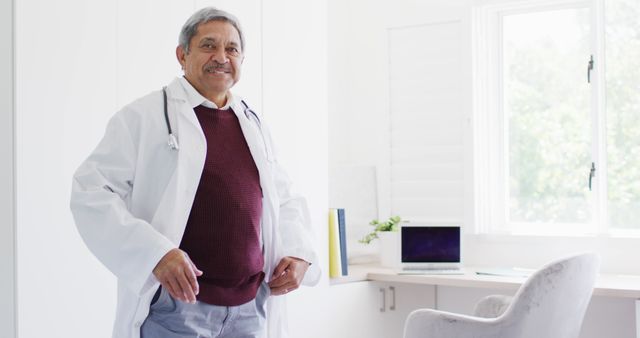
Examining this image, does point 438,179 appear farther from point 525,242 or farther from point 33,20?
point 33,20

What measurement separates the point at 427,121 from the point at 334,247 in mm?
879

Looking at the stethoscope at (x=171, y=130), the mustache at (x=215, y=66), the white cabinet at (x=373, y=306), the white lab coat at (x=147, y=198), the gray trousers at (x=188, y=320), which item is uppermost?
the mustache at (x=215, y=66)

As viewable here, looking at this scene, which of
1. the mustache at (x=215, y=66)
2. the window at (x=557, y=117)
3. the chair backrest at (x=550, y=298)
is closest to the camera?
the mustache at (x=215, y=66)

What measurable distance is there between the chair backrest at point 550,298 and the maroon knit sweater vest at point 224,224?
106 cm

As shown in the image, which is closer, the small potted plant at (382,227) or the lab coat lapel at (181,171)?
the lab coat lapel at (181,171)

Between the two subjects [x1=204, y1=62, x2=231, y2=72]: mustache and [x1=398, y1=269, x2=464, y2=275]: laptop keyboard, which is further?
[x1=398, y1=269, x2=464, y2=275]: laptop keyboard

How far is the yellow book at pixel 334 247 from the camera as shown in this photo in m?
3.13

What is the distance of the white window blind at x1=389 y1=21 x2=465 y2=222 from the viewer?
11.8ft

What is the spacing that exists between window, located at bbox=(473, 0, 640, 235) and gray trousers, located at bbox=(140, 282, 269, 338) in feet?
6.89

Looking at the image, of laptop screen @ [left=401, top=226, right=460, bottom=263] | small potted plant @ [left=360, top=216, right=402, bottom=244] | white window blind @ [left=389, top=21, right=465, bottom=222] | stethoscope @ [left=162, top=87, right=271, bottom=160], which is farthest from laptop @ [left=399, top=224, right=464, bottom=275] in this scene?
stethoscope @ [left=162, top=87, right=271, bottom=160]

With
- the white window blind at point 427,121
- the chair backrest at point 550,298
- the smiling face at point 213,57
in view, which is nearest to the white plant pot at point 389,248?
the white window blind at point 427,121

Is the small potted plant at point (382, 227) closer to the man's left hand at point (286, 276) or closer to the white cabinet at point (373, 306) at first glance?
the white cabinet at point (373, 306)

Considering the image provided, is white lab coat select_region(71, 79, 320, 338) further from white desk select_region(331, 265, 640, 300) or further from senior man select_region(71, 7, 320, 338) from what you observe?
white desk select_region(331, 265, 640, 300)

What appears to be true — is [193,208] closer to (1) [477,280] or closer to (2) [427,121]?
(1) [477,280]
